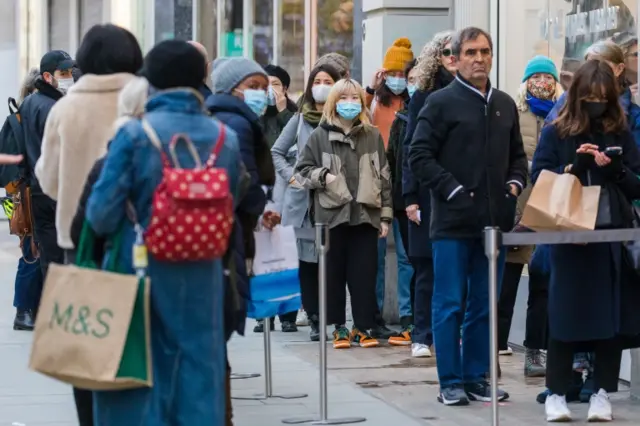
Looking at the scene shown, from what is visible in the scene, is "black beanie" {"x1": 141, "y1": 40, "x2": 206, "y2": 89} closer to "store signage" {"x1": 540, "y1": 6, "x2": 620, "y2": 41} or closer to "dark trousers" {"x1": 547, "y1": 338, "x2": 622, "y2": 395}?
"dark trousers" {"x1": 547, "y1": 338, "x2": 622, "y2": 395}

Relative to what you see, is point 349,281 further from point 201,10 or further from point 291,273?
point 201,10

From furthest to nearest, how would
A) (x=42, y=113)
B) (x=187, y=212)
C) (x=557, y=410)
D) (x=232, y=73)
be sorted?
(x=42, y=113)
(x=557, y=410)
(x=232, y=73)
(x=187, y=212)

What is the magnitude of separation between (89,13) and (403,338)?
71.5 feet

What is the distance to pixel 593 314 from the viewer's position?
8.24 metres

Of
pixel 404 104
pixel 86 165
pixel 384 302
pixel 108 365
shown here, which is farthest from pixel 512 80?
pixel 108 365

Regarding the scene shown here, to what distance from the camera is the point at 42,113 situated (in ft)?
34.9

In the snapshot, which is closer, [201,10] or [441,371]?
[441,371]

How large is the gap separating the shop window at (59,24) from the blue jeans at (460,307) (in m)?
24.4

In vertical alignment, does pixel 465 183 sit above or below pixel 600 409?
above

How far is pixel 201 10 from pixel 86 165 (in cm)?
1857

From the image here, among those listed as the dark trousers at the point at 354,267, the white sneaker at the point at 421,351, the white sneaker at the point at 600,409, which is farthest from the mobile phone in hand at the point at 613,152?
the dark trousers at the point at 354,267

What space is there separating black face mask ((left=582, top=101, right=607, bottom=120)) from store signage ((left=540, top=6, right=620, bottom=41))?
2.46 metres

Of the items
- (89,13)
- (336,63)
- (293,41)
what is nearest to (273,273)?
(336,63)

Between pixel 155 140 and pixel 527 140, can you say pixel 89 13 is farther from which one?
pixel 155 140
